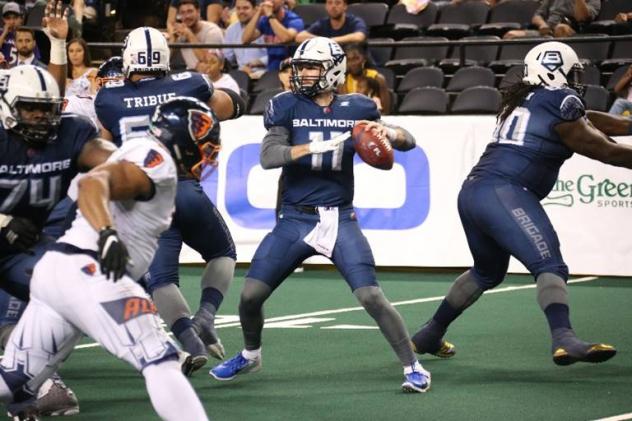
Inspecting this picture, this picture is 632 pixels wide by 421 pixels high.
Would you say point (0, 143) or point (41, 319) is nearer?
point (41, 319)

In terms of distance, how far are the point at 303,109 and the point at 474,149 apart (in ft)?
15.6

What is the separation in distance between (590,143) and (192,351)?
2404 millimetres

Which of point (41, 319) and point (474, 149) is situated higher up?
point (41, 319)

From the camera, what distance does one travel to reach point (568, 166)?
36.6ft

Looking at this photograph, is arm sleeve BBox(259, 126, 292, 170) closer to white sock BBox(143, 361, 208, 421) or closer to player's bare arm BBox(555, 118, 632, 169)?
player's bare arm BBox(555, 118, 632, 169)

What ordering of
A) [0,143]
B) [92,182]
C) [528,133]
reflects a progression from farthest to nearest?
[528,133] < [0,143] < [92,182]

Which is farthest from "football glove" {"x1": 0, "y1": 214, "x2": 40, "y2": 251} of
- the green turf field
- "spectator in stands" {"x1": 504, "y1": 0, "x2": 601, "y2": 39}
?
"spectator in stands" {"x1": 504, "y1": 0, "x2": 601, "y2": 39}

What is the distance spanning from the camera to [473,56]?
45.4 feet

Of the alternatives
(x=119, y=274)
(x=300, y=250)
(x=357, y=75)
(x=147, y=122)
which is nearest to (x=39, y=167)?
(x=119, y=274)

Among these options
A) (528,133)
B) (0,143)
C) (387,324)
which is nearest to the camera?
(0,143)

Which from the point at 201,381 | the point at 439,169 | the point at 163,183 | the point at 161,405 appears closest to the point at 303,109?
the point at 201,381

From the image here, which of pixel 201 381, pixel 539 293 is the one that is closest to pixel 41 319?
pixel 201 381

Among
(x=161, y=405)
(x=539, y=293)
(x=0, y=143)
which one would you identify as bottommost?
(x=539, y=293)

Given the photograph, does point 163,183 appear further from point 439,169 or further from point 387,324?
point 439,169
